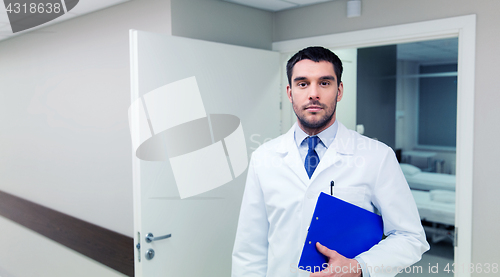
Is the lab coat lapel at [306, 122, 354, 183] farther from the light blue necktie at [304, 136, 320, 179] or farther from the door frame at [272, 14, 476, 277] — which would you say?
the door frame at [272, 14, 476, 277]

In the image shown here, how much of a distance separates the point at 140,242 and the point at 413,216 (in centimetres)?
124

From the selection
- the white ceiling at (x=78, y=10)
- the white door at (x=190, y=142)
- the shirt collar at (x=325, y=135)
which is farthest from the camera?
the white ceiling at (x=78, y=10)

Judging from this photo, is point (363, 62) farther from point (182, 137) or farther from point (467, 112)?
point (182, 137)

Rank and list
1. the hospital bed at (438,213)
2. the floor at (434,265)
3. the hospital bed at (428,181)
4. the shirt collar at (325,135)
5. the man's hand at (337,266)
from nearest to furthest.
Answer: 1. the man's hand at (337,266)
2. the shirt collar at (325,135)
3. the floor at (434,265)
4. the hospital bed at (438,213)
5. the hospital bed at (428,181)

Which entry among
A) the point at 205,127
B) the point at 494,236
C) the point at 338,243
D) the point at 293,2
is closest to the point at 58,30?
the point at 205,127

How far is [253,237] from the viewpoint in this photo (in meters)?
1.43

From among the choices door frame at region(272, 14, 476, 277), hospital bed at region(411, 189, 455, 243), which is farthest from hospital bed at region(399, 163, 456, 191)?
door frame at region(272, 14, 476, 277)

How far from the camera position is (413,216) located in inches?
49.5

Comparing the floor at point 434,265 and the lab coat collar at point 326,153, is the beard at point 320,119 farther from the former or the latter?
the floor at point 434,265

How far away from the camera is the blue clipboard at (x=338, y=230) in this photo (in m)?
1.19

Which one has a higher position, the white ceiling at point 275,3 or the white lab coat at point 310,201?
the white ceiling at point 275,3

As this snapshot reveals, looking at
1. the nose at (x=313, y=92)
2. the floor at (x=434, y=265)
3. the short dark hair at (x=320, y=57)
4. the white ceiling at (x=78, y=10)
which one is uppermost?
the white ceiling at (x=78, y=10)

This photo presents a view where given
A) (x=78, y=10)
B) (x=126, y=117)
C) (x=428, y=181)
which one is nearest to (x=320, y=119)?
(x=126, y=117)

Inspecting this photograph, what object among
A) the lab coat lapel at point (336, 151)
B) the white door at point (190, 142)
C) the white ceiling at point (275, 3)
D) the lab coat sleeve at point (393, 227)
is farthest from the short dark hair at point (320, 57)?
the white ceiling at point (275, 3)
